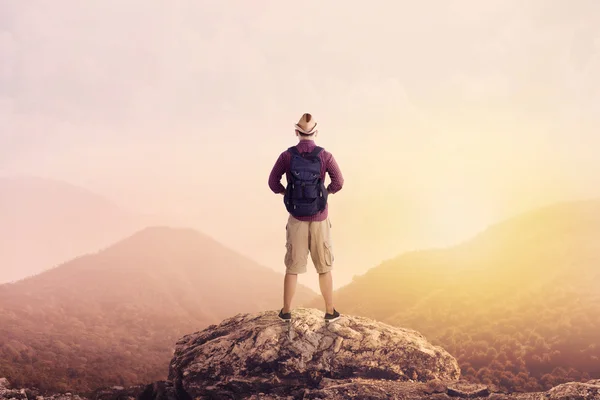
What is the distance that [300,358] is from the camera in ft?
32.4

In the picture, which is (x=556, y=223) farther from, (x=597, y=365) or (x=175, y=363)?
(x=175, y=363)

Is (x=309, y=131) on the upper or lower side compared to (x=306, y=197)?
upper

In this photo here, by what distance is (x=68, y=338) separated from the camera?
43531mm

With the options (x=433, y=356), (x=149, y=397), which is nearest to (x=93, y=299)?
(x=149, y=397)

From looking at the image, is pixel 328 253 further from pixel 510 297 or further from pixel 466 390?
pixel 510 297

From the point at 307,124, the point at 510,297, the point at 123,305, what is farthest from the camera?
the point at 123,305

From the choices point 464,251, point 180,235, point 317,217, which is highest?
point 180,235

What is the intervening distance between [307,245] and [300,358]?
280cm

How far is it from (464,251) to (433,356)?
177ft

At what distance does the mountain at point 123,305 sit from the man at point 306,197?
1717cm

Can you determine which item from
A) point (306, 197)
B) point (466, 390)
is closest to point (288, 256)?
point (306, 197)

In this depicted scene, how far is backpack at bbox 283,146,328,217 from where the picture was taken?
8.70 metres

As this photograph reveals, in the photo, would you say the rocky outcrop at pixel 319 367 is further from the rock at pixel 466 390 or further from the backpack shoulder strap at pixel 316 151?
the backpack shoulder strap at pixel 316 151

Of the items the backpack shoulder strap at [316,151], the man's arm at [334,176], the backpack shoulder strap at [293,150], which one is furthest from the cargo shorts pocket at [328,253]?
the backpack shoulder strap at [293,150]
